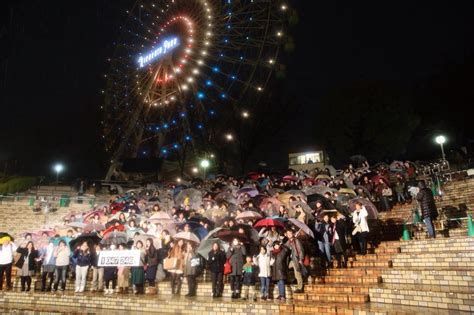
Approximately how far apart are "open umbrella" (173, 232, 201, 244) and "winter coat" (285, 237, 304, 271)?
7.82ft

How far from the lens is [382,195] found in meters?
13.3

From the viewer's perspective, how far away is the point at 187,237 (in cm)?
959

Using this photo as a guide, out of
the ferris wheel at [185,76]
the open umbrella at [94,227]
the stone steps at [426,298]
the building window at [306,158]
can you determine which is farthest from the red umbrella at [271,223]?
the building window at [306,158]

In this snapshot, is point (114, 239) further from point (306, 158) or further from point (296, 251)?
point (306, 158)

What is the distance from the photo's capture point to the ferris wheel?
78.3 ft

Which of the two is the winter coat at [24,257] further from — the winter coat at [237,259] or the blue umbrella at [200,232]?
the winter coat at [237,259]

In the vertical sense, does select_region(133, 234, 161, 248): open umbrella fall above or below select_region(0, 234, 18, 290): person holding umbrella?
above

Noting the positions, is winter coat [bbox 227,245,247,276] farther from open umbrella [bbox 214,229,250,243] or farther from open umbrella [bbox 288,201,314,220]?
open umbrella [bbox 288,201,314,220]

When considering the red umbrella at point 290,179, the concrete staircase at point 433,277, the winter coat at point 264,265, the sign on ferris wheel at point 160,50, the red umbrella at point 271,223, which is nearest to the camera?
the concrete staircase at point 433,277

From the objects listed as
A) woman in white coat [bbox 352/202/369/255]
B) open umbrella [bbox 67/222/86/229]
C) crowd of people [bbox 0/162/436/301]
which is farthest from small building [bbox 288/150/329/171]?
woman in white coat [bbox 352/202/369/255]

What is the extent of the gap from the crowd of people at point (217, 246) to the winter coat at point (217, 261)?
2cm

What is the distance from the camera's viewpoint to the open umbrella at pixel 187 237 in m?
9.58

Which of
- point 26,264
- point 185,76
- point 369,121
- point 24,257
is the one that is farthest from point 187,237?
point 369,121

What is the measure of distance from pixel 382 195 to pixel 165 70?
61.8ft
